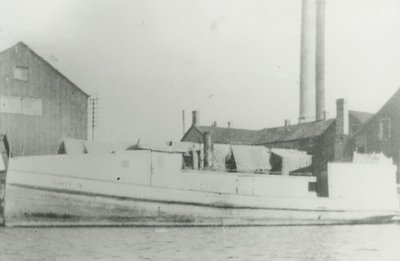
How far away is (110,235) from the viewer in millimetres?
16484

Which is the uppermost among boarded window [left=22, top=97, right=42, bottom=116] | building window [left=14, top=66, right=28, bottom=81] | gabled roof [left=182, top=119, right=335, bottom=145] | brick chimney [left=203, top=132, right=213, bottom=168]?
building window [left=14, top=66, right=28, bottom=81]

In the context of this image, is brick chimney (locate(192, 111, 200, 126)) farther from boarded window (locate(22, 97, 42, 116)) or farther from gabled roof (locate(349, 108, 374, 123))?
boarded window (locate(22, 97, 42, 116))

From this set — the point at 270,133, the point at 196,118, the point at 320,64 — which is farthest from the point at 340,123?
the point at 196,118

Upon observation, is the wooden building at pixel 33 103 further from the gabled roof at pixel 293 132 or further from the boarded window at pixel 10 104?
the gabled roof at pixel 293 132

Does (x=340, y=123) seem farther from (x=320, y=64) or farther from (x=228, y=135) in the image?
(x=228, y=135)

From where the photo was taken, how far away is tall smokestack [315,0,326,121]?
36744 millimetres

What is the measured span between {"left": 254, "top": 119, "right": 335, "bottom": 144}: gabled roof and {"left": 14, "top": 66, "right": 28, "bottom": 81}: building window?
1907 centimetres

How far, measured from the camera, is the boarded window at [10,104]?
25.4 meters

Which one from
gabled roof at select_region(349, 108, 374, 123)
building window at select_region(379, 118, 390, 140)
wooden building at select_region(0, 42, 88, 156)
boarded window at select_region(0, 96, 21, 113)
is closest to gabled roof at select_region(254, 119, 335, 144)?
building window at select_region(379, 118, 390, 140)

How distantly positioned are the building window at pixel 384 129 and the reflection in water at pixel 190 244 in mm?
15187

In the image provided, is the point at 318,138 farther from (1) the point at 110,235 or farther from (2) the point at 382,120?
(1) the point at 110,235

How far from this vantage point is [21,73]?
26141 millimetres

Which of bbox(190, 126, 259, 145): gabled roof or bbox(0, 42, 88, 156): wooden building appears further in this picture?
bbox(190, 126, 259, 145): gabled roof

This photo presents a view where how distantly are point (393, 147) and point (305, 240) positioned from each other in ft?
61.3
